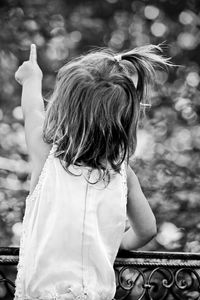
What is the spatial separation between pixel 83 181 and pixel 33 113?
0.83 ft

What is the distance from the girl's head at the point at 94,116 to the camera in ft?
4.83

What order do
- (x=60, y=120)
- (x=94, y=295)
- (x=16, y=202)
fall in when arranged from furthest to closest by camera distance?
(x=16, y=202) → (x=60, y=120) → (x=94, y=295)

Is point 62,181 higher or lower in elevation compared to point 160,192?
higher

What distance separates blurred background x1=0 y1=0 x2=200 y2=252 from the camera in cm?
469

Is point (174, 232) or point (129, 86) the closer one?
point (129, 86)

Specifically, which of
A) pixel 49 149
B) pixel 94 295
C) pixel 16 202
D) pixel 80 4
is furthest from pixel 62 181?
pixel 80 4

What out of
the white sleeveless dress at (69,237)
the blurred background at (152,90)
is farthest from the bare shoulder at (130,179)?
the blurred background at (152,90)

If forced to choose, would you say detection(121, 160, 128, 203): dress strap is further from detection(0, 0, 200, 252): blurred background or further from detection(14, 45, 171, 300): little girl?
detection(0, 0, 200, 252): blurred background

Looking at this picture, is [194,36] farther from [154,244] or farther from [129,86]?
[129,86]

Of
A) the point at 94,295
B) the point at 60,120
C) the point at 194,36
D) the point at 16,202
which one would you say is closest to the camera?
the point at 94,295

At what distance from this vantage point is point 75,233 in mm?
1396

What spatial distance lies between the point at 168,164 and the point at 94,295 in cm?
349

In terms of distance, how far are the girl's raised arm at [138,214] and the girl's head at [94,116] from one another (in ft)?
0.32

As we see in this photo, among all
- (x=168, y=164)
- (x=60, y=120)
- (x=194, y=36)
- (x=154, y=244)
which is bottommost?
(x=154, y=244)
